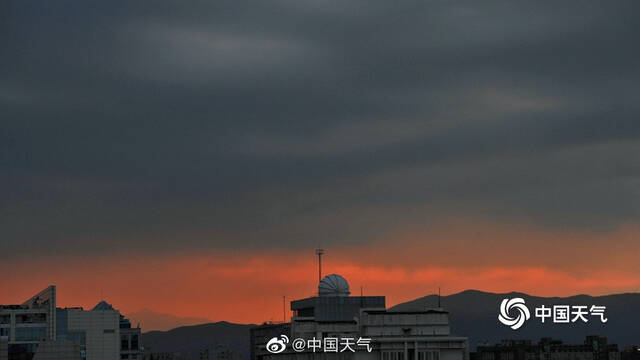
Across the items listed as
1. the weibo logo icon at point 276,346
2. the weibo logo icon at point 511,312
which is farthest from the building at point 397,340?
the weibo logo icon at point 511,312

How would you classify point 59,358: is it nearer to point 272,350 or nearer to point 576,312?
point 272,350

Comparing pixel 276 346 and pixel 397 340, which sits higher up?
pixel 397 340

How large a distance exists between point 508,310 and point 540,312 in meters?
3.51

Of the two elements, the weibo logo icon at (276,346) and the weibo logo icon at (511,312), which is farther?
the weibo logo icon at (276,346)

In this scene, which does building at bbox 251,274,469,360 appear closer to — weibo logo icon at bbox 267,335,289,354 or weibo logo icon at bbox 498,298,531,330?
weibo logo icon at bbox 267,335,289,354

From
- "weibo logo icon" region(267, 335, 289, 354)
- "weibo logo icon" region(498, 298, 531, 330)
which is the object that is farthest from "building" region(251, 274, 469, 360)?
"weibo logo icon" region(498, 298, 531, 330)

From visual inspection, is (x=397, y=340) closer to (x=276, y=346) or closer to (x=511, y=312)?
(x=276, y=346)


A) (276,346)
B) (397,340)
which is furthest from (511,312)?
(276,346)

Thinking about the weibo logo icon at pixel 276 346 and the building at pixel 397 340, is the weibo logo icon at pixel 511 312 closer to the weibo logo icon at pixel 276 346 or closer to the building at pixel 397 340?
the building at pixel 397 340

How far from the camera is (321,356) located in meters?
186

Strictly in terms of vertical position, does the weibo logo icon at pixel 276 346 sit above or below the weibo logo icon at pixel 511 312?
below

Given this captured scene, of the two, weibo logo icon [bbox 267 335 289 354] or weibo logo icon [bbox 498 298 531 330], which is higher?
weibo logo icon [bbox 498 298 531 330]

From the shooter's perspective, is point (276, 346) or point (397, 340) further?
point (276, 346)

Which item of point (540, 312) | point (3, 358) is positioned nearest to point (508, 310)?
point (540, 312)
